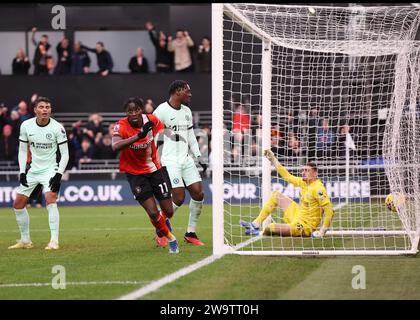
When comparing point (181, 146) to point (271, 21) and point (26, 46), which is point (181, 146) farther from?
point (26, 46)

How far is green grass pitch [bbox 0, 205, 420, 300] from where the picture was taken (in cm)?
860

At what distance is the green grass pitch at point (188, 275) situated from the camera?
8602mm

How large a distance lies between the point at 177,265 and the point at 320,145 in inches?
296

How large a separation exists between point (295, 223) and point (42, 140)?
3.98m

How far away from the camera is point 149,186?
12.4 m

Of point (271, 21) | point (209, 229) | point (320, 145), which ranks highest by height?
point (271, 21)

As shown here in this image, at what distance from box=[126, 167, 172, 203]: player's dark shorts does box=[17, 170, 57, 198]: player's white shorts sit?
1631 millimetres

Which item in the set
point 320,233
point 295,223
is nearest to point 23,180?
point 295,223

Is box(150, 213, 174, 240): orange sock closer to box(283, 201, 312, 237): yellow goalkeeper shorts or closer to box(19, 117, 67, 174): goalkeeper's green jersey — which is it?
box(283, 201, 312, 237): yellow goalkeeper shorts

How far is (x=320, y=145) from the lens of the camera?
17.6 m

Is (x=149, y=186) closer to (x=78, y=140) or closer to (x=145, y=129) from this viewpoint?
(x=145, y=129)

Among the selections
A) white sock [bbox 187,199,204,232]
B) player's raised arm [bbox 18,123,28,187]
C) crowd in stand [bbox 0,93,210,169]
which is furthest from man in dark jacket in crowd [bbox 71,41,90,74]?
white sock [bbox 187,199,204,232]
